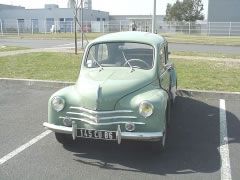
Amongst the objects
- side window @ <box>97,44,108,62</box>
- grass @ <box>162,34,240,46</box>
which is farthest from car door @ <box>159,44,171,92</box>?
grass @ <box>162,34,240,46</box>

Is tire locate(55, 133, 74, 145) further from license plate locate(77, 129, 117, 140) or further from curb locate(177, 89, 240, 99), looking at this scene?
curb locate(177, 89, 240, 99)

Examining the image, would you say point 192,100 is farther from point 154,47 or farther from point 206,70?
point 206,70

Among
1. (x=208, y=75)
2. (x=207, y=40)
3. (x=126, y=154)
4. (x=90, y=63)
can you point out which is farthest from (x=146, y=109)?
(x=207, y=40)

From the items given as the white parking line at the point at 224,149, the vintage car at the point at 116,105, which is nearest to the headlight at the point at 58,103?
the vintage car at the point at 116,105

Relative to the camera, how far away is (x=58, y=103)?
553cm

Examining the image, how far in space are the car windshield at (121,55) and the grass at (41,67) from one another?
4322 mm

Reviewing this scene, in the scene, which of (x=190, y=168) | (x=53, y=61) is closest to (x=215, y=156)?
(x=190, y=168)

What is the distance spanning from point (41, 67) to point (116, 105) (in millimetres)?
8407

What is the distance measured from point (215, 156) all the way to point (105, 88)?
1850 mm

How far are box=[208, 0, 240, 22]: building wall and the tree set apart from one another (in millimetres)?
6250

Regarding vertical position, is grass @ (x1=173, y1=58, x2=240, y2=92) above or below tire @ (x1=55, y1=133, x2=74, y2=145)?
above

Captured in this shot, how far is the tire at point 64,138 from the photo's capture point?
5774 mm

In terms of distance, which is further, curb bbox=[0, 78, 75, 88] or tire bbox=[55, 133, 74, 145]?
curb bbox=[0, 78, 75, 88]

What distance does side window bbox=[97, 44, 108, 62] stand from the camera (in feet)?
21.4
